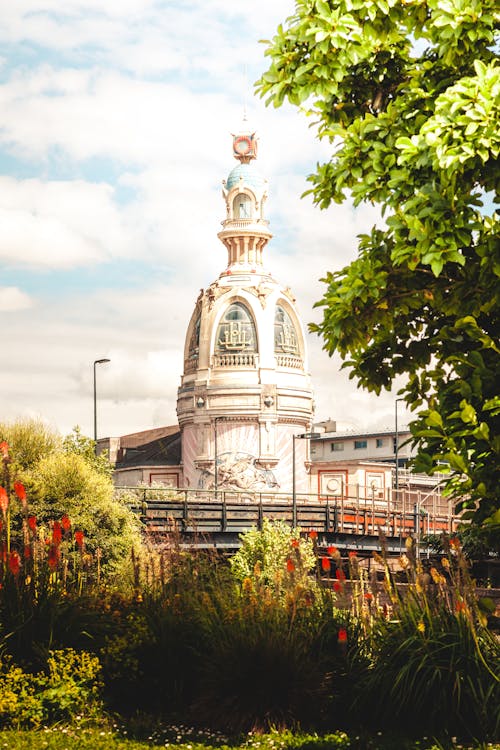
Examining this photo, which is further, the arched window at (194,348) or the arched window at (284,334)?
the arched window at (194,348)

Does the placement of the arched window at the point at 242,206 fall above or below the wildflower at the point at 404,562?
above

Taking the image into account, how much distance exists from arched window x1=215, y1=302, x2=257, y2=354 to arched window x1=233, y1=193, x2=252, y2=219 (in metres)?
7.47

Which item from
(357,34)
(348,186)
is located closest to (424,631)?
(348,186)

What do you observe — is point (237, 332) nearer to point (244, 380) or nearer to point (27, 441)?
point (244, 380)

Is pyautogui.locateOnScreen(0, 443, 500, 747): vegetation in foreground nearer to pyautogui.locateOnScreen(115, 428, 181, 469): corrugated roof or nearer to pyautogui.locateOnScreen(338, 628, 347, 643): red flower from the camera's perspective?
pyautogui.locateOnScreen(338, 628, 347, 643): red flower

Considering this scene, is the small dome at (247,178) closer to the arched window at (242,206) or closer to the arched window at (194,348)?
the arched window at (242,206)

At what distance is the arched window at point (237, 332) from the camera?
246 ft

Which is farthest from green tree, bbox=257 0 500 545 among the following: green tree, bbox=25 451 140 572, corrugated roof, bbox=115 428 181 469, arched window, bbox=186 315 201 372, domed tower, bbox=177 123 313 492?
corrugated roof, bbox=115 428 181 469

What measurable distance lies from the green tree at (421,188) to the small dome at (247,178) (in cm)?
6625

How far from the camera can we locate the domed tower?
73750mm

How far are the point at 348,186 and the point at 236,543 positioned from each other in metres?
36.3

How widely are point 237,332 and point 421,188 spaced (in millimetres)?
64376

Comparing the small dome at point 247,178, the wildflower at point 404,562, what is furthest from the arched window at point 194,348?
the wildflower at point 404,562

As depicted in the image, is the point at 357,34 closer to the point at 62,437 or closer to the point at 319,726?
the point at 319,726
